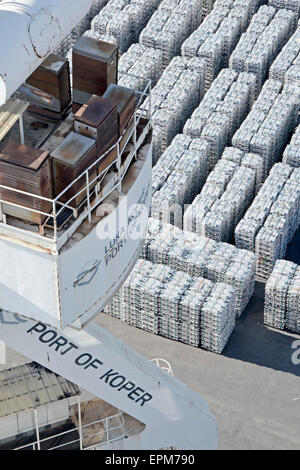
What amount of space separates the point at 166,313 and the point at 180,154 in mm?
6827

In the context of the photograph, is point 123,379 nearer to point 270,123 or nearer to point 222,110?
point 270,123

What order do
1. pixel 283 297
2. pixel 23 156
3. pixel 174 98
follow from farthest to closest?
pixel 174 98
pixel 283 297
pixel 23 156

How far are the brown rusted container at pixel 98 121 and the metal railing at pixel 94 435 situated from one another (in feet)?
20.9

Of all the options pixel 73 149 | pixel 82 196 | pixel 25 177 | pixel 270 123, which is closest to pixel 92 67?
pixel 73 149

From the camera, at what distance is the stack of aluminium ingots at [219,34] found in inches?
1553

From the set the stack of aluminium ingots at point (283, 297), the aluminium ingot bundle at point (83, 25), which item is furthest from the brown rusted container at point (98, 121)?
the aluminium ingot bundle at point (83, 25)

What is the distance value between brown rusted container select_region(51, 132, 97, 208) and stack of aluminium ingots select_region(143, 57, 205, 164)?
19.9 metres

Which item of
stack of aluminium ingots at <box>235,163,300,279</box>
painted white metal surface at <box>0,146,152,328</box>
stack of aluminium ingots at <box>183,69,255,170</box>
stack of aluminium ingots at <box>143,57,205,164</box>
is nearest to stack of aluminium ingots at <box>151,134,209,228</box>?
stack of aluminium ingots at <box>183,69,255,170</box>

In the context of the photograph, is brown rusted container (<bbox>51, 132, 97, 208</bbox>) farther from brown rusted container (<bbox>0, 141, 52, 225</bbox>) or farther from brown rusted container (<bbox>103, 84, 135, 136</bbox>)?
brown rusted container (<bbox>103, 84, 135, 136</bbox>)

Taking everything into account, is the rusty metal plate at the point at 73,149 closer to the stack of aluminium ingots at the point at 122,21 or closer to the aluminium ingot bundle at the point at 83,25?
the stack of aluminium ingots at the point at 122,21

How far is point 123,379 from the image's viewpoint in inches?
718

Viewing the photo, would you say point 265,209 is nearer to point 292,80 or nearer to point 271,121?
point 271,121

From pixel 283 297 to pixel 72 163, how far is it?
54.5 feet

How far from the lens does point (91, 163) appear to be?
51.6 ft
